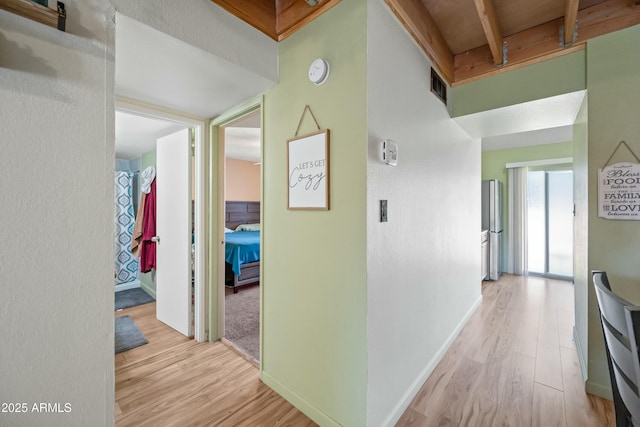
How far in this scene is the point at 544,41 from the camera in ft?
6.42

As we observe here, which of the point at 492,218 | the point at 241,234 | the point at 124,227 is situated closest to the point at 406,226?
the point at 241,234

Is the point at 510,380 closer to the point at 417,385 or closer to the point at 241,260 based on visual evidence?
the point at 417,385

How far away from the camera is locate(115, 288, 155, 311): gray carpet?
3.38 metres

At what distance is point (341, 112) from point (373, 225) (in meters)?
0.63

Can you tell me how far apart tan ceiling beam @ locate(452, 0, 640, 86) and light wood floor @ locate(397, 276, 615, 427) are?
236 cm

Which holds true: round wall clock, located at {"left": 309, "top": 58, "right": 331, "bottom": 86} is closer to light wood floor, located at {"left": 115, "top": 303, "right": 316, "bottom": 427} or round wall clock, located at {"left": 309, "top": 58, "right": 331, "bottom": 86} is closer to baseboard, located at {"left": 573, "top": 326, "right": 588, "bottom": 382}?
light wood floor, located at {"left": 115, "top": 303, "right": 316, "bottom": 427}

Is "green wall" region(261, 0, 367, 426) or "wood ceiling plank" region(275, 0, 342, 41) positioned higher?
"wood ceiling plank" region(275, 0, 342, 41)

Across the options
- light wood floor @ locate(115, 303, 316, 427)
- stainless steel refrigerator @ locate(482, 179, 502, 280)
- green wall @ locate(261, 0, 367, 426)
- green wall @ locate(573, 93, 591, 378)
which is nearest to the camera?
green wall @ locate(261, 0, 367, 426)

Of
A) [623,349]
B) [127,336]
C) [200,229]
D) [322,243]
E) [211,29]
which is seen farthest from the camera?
[127,336]

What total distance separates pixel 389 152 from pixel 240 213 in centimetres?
485

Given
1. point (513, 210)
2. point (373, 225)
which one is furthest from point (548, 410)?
point (513, 210)

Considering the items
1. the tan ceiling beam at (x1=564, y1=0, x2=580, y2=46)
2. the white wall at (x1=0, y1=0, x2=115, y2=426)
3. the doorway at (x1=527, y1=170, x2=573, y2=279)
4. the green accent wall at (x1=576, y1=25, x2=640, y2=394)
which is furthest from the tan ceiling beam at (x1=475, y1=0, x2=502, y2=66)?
the doorway at (x1=527, y1=170, x2=573, y2=279)

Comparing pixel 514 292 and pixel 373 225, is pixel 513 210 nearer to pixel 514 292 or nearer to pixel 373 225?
pixel 514 292

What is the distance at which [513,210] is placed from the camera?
498 centimetres
